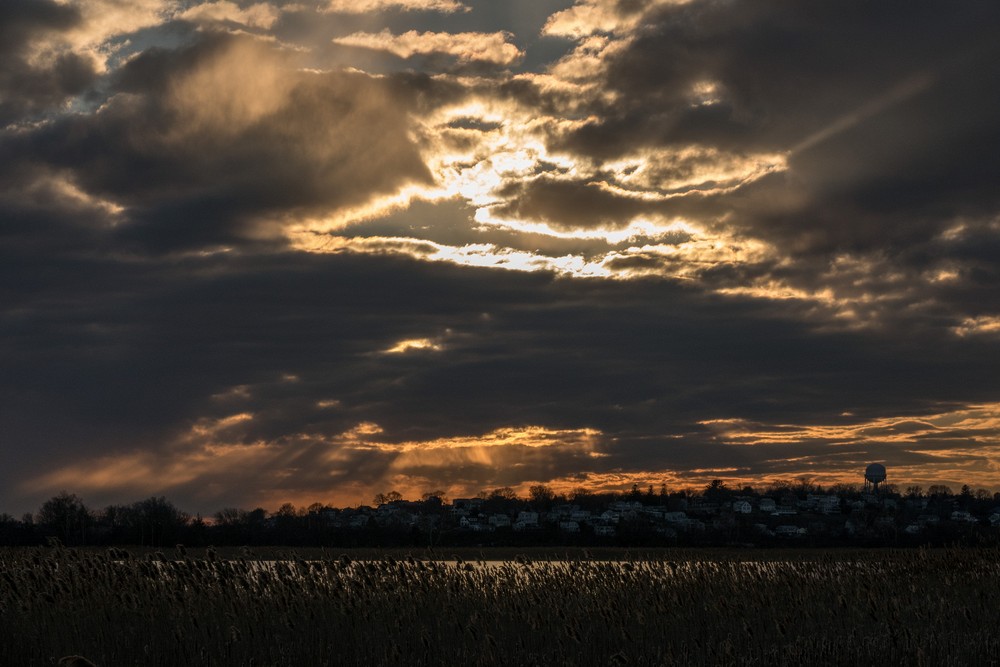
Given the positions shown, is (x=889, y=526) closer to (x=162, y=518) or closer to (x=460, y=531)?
(x=460, y=531)

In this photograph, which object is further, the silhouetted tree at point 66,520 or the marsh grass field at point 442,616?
the silhouetted tree at point 66,520

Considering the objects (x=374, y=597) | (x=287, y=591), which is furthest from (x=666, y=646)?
(x=287, y=591)

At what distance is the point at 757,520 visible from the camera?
481ft

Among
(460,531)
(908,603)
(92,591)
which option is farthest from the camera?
(460,531)

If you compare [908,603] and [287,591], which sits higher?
[287,591]

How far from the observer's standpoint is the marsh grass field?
18.5m

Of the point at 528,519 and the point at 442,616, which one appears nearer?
the point at 442,616

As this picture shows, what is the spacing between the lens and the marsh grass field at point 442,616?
60.6ft

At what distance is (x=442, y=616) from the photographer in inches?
845

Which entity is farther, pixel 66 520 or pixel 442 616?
pixel 66 520

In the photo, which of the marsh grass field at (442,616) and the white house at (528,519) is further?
the white house at (528,519)

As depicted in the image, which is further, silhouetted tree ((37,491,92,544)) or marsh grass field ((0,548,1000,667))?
silhouetted tree ((37,491,92,544))

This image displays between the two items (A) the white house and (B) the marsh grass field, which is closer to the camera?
(B) the marsh grass field

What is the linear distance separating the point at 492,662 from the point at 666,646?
4294 mm
